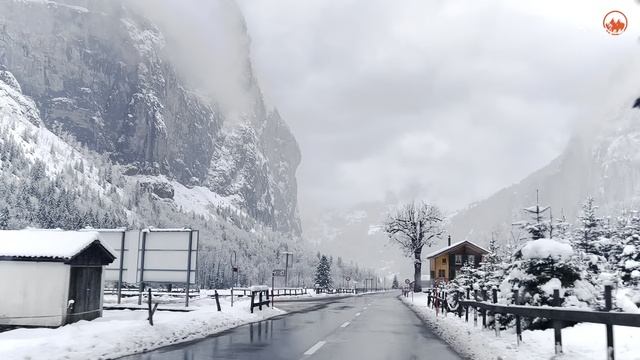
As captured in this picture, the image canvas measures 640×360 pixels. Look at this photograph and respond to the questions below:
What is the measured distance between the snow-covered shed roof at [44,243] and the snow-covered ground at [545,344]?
12333 mm

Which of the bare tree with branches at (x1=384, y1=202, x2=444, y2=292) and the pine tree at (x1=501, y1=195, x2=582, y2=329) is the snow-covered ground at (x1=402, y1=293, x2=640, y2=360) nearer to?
the pine tree at (x1=501, y1=195, x2=582, y2=329)

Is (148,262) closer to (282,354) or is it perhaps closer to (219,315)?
(219,315)

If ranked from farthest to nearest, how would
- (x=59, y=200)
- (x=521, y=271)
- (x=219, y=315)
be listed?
(x=59, y=200) → (x=219, y=315) → (x=521, y=271)

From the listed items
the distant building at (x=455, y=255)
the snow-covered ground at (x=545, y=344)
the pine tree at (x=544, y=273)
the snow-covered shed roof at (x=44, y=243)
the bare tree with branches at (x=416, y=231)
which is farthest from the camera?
the distant building at (x=455, y=255)

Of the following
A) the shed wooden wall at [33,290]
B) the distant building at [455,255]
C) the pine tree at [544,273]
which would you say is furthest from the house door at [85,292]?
the distant building at [455,255]

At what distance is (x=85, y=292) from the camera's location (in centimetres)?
1939

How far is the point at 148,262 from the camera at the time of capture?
28766 millimetres

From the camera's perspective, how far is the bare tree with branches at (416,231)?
221 feet

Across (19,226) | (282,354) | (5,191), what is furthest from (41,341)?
(5,191)

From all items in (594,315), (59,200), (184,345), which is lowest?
(184,345)

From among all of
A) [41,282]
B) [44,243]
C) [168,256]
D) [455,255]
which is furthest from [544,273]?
[455,255]

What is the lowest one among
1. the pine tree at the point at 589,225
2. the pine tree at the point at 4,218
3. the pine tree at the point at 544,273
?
the pine tree at the point at 544,273

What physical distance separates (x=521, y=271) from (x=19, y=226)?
123276mm

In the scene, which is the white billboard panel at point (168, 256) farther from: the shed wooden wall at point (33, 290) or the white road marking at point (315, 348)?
the white road marking at point (315, 348)
